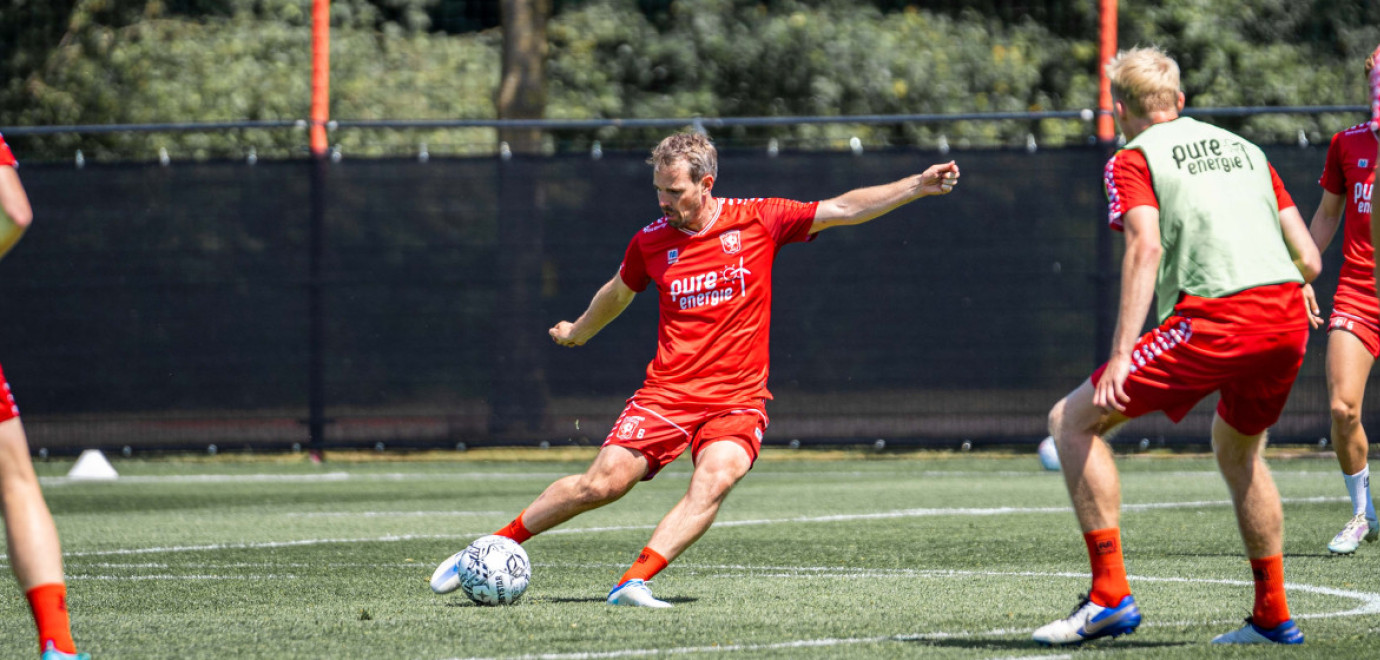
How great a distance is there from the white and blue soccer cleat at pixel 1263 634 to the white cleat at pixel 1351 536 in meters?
2.56

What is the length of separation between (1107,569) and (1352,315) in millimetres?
3401

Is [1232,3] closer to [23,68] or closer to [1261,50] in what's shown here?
[1261,50]

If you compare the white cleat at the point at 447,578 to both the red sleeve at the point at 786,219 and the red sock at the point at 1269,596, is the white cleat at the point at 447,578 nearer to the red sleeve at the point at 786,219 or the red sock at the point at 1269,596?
the red sleeve at the point at 786,219

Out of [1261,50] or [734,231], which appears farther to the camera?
[1261,50]

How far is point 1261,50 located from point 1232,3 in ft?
2.95

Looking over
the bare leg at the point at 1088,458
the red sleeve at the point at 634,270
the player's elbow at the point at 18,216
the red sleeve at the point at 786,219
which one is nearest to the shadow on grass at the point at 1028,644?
the bare leg at the point at 1088,458

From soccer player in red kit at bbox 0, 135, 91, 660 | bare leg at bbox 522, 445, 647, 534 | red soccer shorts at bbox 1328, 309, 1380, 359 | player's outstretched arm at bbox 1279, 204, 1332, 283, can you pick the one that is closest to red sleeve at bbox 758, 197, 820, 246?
bare leg at bbox 522, 445, 647, 534

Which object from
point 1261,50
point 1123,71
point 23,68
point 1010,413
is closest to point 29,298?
point 23,68

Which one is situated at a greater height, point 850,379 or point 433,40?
point 433,40

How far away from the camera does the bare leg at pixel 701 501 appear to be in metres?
6.42

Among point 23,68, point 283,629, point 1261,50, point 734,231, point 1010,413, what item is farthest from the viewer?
point 1261,50

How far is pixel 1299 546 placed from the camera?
7.96m

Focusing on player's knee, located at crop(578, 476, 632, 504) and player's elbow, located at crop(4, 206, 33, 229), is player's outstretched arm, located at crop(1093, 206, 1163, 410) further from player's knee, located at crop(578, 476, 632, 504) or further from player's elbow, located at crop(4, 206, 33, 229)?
player's elbow, located at crop(4, 206, 33, 229)

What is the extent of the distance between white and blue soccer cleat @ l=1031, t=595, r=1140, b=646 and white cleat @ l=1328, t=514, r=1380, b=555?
2.84 meters
